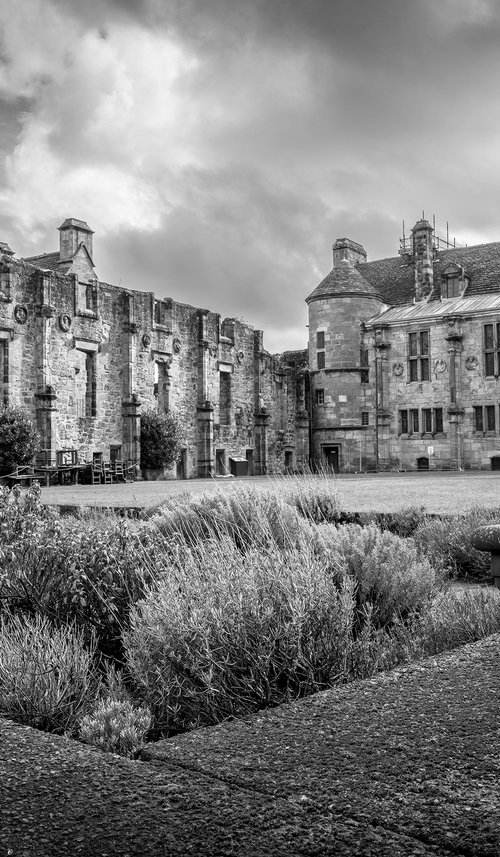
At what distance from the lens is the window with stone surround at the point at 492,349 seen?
41406 mm

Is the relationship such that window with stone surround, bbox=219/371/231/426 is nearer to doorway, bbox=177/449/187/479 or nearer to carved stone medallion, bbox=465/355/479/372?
doorway, bbox=177/449/187/479

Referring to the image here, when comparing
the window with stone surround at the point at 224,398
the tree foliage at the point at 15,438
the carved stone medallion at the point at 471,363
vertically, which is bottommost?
the tree foliage at the point at 15,438

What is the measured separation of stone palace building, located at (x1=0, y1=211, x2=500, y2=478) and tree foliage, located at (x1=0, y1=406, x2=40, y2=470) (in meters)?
1.81

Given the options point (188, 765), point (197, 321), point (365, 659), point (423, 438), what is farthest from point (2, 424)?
point (188, 765)

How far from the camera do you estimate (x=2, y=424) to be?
29.0 meters

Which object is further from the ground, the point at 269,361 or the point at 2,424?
the point at 269,361

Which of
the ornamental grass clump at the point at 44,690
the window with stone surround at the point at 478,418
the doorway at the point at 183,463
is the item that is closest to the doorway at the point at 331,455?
the window with stone surround at the point at 478,418

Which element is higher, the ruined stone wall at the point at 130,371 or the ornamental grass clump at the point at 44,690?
the ruined stone wall at the point at 130,371

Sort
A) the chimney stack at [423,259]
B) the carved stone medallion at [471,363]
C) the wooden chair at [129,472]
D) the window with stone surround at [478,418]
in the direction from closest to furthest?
the wooden chair at [129,472]
the window with stone surround at [478,418]
the carved stone medallion at [471,363]
the chimney stack at [423,259]

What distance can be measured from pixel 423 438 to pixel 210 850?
1646 inches

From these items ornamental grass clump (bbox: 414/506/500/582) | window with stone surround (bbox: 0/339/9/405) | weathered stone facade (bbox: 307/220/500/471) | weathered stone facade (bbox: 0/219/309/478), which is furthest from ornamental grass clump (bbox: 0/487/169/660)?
weathered stone facade (bbox: 307/220/500/471)

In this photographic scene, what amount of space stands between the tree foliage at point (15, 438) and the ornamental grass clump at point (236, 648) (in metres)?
24.4

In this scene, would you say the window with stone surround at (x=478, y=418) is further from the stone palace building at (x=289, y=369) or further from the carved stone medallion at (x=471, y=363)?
the carved stone medallion at (x=471, y=363)

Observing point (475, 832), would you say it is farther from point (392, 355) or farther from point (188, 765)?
point (392, 355)
